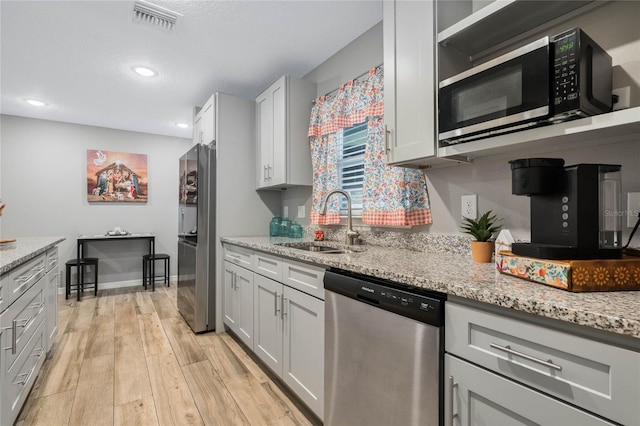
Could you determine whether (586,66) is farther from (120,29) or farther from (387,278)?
(120,29)

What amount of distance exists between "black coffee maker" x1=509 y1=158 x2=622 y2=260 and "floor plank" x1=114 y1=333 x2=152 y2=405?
7.44ft

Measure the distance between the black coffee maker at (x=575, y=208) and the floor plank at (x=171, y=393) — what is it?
186 centimetres

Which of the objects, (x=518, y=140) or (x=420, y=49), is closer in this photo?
(x=518, y=140)

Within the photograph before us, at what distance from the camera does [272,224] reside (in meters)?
3.22

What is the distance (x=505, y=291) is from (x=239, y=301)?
2.16 m

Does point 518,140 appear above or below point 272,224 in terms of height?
above

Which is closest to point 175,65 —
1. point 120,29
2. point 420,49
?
point 120,29

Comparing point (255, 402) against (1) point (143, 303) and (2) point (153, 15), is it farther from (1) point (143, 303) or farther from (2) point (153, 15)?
(1) point (143, 303)

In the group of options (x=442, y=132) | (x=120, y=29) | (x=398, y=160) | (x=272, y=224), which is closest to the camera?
(x=442, y=132)

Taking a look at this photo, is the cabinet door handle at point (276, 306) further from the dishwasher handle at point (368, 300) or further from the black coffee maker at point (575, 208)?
the black coffee maker at point (575, 208)

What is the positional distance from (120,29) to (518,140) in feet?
8.82

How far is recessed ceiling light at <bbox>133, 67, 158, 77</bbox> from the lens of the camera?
287 centimetres

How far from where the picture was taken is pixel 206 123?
130 inches

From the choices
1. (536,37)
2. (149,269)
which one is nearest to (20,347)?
(536,37)
